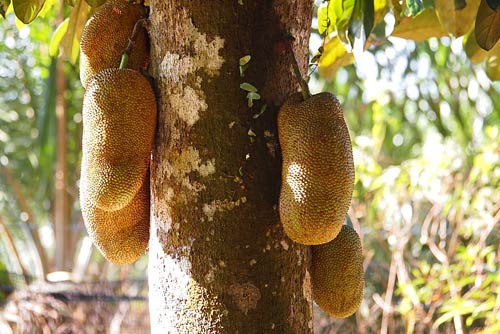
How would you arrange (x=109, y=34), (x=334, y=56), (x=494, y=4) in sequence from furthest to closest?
(x=334, y=56)
(x=109, y=34)
(x=494, y=4)

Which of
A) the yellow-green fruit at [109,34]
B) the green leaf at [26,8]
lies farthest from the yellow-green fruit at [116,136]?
the green leaf at [26,8]

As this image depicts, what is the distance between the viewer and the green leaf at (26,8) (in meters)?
1.11

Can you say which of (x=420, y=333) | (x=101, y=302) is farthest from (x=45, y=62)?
(x=420, y=333)

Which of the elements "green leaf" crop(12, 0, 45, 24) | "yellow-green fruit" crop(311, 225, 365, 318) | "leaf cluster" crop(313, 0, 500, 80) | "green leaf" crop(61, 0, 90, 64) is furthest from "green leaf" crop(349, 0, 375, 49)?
"green leaf" crop(61, 0, 90, 64)

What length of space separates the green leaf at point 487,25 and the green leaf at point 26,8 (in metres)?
0.68

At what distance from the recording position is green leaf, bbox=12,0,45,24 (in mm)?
1108

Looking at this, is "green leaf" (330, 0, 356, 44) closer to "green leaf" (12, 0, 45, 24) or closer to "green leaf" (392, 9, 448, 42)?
"green leaf" (392, 9, 448, 42)

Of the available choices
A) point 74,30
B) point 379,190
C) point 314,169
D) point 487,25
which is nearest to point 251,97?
point 314,169

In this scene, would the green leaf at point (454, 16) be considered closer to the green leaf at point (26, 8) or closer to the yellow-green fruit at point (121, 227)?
the yellow-green fruit at point (121, 227)

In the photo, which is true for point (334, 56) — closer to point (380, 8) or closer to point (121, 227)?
point (380, 8)

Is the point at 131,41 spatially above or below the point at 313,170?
above

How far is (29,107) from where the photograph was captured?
5016mm

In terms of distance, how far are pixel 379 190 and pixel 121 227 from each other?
1.97 metres

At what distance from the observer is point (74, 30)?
1.44 metres
